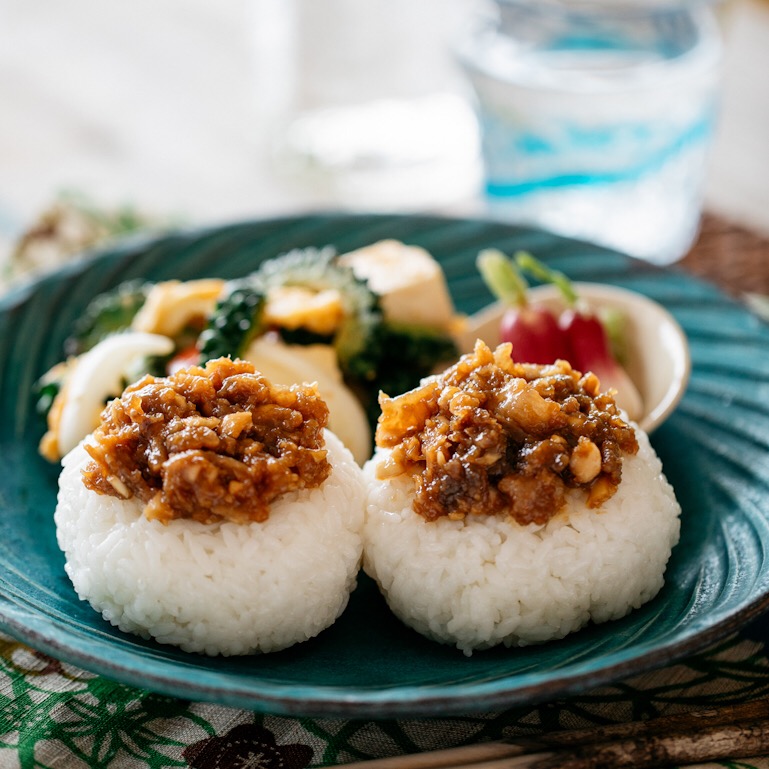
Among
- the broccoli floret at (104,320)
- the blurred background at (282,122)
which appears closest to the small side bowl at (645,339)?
the broccoli floret at (104,320)

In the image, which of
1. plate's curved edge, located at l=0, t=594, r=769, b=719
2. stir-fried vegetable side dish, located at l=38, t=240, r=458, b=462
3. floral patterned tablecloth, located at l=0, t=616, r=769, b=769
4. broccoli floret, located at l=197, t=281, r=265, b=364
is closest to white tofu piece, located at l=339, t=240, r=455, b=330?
stir-fried vegetable side dish, located at l=38, t=240, r=458, b=462

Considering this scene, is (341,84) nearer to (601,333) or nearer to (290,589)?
(601,333)

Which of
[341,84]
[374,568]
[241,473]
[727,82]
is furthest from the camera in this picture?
[727,82]

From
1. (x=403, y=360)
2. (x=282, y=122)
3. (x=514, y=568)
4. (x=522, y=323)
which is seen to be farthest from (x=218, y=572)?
(x=282, y=122)

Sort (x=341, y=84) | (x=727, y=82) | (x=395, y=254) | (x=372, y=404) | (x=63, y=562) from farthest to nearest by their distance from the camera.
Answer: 1. (x=727, y=82)
2. (x=341, y=84)
3. (x=395, y=254)
4. (x=372, y=404)
5. (x=63, y=562)

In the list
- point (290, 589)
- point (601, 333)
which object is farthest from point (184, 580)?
point (601, 333)

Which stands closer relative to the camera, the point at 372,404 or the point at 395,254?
the point at 372,404

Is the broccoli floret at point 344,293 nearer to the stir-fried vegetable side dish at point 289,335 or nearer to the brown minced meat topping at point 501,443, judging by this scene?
the stir-fried vegetable side dish at point 289,335

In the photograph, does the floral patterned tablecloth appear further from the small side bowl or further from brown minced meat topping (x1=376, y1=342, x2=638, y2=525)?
the small side bowl
